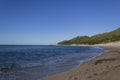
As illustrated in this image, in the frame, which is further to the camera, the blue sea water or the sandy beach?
the blue sea water

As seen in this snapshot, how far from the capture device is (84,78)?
11.9 metres

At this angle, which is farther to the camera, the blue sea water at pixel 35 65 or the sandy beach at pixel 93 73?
the blue sea water at pixel 35 65

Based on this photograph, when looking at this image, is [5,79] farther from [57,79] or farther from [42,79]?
[57,79]

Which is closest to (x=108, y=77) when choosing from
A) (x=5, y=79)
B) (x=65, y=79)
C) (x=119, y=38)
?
(x=65, y=79)

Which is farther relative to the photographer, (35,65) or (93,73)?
(35,65)

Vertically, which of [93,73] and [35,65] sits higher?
[93,73]

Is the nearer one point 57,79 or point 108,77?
point 108,77

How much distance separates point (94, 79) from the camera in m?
11.1

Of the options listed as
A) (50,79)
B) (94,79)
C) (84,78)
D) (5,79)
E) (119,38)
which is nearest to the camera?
(94,79)

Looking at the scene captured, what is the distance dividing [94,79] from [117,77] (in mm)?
1296

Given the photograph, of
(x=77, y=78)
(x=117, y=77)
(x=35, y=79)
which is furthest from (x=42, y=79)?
(x=117, y=77)

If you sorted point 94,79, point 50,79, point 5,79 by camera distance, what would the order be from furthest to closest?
point 5,79
point 50,79
point 94,79

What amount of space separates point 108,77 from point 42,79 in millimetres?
4364

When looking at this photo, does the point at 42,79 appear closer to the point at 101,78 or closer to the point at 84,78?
the point at 84,78
